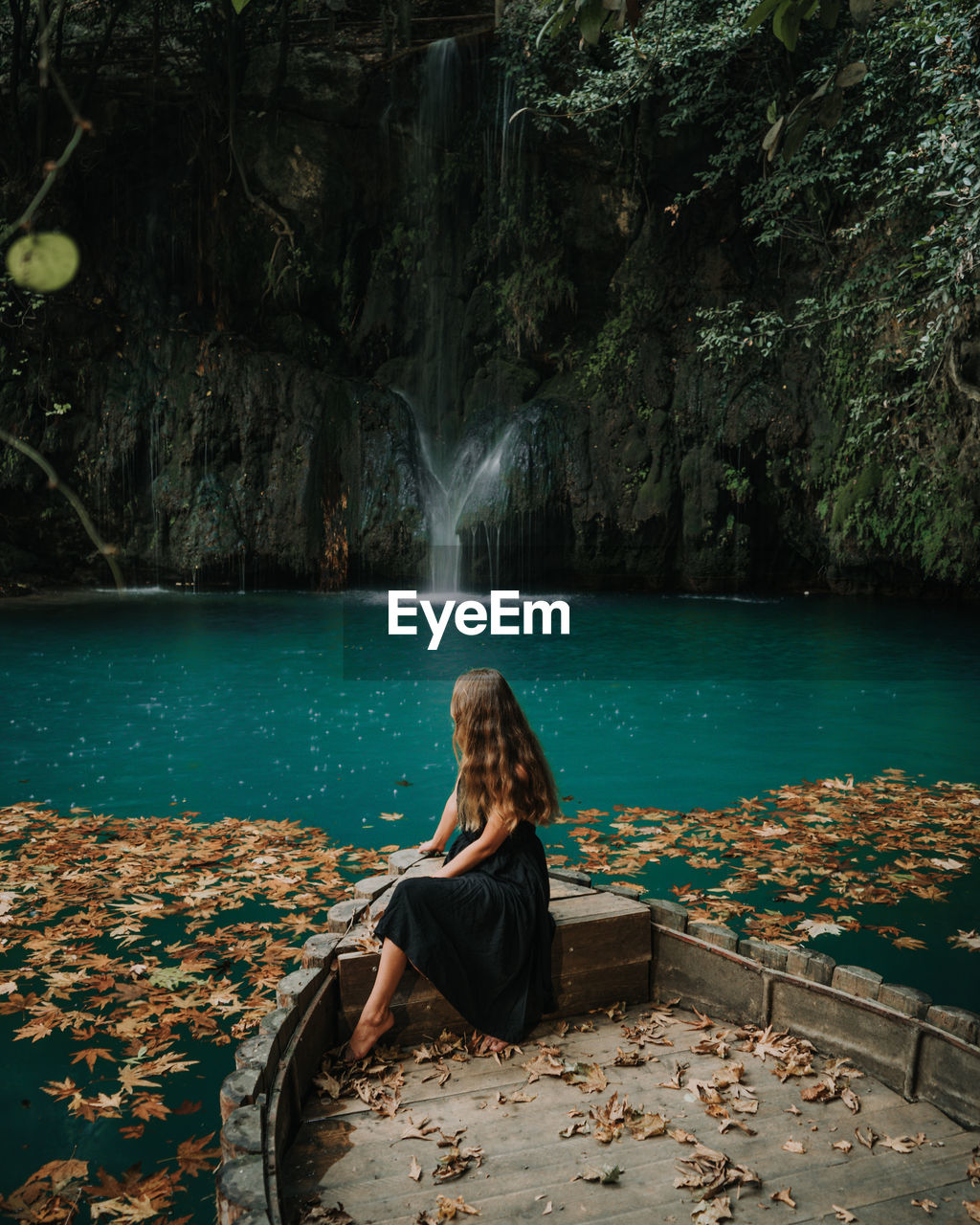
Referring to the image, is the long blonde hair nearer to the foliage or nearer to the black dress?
the black dress

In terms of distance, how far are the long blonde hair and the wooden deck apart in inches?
32.7

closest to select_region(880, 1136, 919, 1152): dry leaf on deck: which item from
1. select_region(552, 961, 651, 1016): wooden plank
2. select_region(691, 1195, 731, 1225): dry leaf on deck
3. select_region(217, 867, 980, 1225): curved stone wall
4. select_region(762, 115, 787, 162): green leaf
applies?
select_region(217, 867, 980, 1225): curved stone wall

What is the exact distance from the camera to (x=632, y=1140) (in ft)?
9.46

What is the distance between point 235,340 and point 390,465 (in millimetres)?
4589

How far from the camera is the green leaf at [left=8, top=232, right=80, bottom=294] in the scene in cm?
149

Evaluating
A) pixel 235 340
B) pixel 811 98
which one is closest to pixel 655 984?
pixel 811 98

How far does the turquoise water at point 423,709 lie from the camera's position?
25.9 ft

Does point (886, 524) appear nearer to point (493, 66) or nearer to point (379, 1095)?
point (493, 66)

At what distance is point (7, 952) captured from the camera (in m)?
4.82

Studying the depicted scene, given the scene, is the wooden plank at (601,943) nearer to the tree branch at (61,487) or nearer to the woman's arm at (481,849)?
the woman's arm at (481,849)

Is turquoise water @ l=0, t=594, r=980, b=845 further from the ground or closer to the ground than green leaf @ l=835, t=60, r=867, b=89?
closer to the ground

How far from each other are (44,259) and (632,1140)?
2.79 metres

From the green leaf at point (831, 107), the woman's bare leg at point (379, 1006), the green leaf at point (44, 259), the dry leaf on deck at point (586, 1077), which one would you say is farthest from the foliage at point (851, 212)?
the green leaf at point (44, 259)

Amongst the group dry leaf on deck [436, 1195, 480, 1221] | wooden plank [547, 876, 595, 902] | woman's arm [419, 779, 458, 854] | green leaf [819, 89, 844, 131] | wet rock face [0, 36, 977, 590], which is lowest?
dry leaf on deck [436, 1195, 480, 1221]
